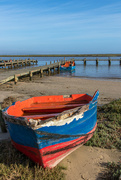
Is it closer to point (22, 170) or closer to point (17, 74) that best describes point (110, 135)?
point (22, 170)

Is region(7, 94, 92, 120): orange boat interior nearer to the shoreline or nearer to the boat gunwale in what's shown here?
the boat gunwale

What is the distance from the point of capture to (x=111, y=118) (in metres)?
6.57

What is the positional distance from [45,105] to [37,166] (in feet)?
7.85

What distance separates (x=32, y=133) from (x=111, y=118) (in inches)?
161

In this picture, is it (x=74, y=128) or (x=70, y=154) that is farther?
(x=70, y=154)

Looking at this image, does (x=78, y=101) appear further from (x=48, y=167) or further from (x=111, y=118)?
(x=48, y=167)

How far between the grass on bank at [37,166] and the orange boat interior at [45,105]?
1.07m

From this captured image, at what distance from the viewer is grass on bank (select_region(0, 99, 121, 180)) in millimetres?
3627

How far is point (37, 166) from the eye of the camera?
381cm

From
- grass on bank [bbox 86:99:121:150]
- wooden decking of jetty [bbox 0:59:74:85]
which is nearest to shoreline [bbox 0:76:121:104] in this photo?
wooden decking of jetty [bbox 0:59:74:85]

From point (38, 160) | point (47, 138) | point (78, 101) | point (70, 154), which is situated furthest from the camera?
point (78, 101)

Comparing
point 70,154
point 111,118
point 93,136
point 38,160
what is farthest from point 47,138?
point 111,118

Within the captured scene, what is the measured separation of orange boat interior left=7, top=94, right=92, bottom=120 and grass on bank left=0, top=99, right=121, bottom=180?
1.07 metres

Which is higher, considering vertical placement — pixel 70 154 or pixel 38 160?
pixel 38 160
